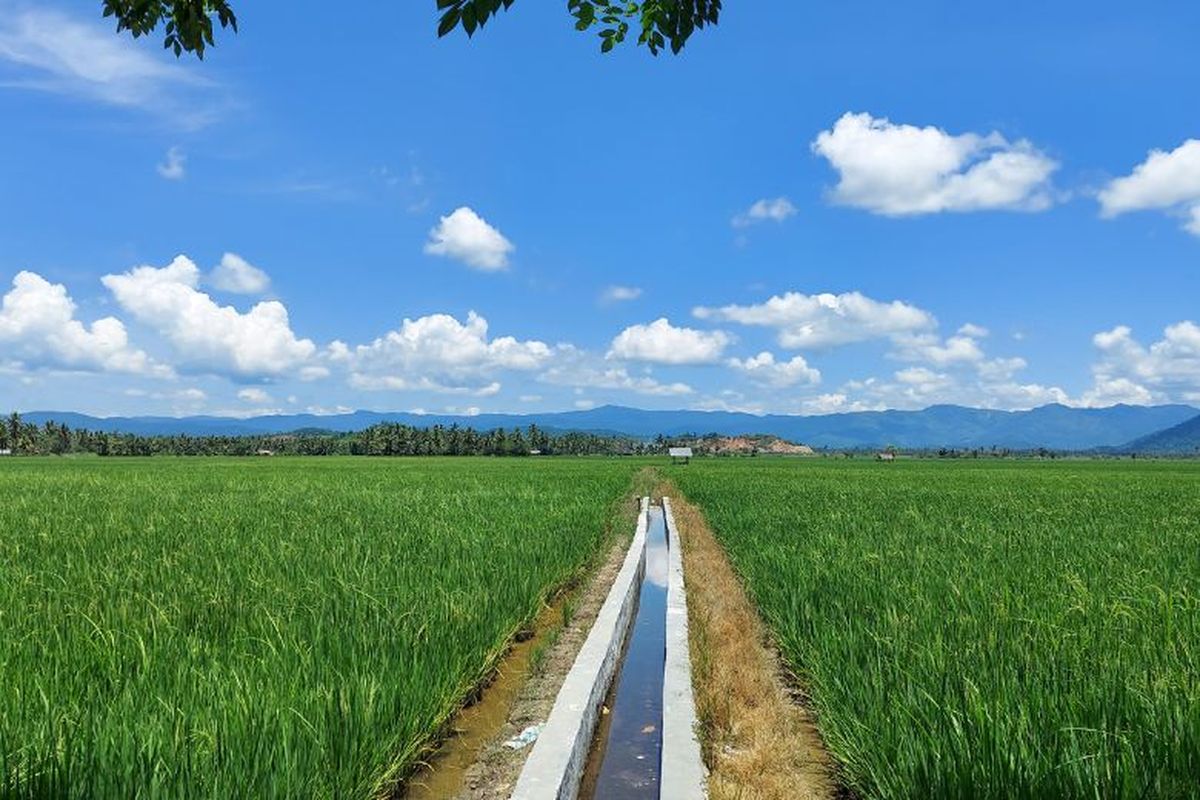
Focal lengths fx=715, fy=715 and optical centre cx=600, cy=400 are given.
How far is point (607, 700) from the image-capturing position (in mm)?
5332

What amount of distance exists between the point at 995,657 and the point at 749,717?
5.01 ft

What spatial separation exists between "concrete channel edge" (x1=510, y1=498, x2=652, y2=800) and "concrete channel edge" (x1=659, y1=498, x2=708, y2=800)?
0.45 m

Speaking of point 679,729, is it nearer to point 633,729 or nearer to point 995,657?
point 633,729

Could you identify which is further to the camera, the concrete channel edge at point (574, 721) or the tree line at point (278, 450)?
the tree line at point (278, 450)

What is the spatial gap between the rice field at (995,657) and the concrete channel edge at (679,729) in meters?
0.75

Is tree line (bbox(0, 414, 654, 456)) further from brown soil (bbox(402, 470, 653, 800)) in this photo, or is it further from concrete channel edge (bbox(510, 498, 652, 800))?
concrete channel edge (bbox(510, 498, 652, 800))

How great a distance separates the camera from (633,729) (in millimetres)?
4840

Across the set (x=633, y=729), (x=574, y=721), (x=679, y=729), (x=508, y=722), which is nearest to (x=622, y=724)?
(x=633, y=729)

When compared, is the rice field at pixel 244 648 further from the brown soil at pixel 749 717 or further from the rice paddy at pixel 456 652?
the brown soil at pixel 749 717

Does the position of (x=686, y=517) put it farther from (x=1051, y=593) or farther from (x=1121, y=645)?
(x=1121, y=645)

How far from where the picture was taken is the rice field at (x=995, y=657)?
2.84 m

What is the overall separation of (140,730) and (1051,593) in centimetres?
665

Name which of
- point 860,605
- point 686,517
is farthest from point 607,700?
point 686,517

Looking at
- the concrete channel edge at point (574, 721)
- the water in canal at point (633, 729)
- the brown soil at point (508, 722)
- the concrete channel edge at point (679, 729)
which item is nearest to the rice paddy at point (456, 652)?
the brown soil at point (508, 722)
